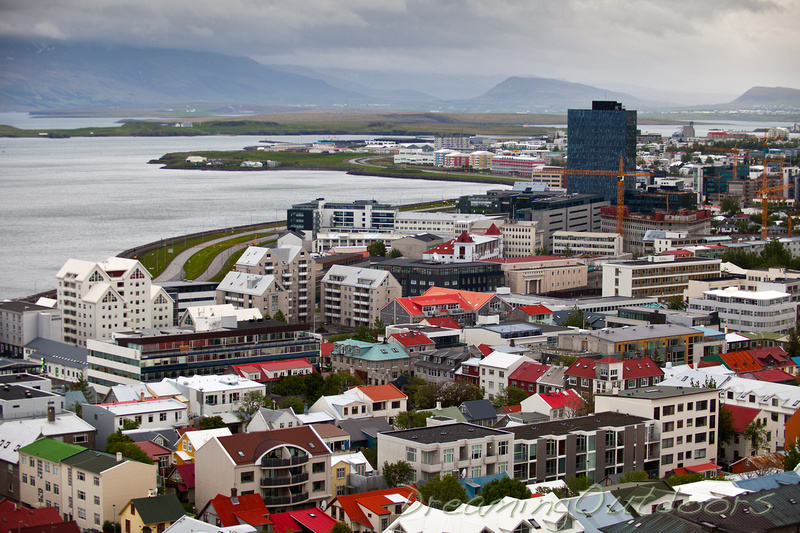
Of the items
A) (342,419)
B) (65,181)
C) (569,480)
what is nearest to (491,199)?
(342,419)

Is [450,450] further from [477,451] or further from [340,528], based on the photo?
[340,528]

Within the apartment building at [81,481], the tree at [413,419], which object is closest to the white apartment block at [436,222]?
the tree at [413,419]

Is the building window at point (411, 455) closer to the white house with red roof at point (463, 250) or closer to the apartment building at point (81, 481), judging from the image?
the apartment building at point (81, 481)

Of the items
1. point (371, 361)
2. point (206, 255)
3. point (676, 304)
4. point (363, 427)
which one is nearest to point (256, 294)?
point (371, 361)

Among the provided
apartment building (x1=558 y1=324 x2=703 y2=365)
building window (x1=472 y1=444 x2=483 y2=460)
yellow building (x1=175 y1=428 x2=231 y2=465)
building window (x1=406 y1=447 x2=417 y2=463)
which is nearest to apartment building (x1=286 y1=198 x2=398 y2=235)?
apartment building (x1=558 y1=324 x2=703 y2=365)

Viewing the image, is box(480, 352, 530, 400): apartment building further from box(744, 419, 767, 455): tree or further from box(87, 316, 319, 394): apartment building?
box(744, 419, 767, 455): tree

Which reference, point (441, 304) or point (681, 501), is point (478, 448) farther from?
point (441, 304)
